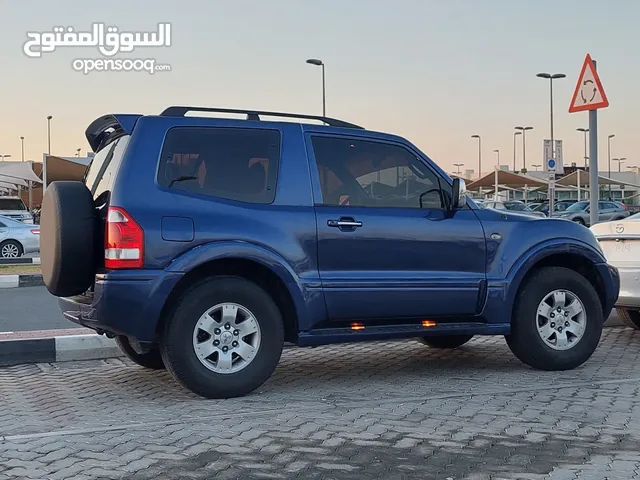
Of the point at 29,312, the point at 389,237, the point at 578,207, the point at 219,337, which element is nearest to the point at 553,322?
the point at 389,237

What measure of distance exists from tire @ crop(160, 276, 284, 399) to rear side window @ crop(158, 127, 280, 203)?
0.60 m

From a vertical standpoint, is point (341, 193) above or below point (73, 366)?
above

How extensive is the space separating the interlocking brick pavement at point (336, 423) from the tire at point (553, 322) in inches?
5.4

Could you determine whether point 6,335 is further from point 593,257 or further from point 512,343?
point 593,257

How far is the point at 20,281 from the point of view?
1420 cm

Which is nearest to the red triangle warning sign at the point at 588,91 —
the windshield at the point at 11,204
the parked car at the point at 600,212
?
the windshield at the point at 11,204

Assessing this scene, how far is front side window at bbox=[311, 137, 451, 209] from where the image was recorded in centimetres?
604

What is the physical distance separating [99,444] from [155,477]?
2.30 ft

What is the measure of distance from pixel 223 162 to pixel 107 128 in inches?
36.7

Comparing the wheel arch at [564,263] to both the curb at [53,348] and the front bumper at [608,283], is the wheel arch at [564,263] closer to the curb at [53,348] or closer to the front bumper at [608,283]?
the front bumper at [608,283]

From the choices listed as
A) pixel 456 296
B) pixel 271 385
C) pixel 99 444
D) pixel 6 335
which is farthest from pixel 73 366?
pixel 456 296

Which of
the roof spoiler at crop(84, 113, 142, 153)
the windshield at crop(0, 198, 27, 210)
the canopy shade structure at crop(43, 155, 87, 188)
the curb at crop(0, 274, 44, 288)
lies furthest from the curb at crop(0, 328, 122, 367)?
the canopy shade structure at crop(43, 155, 87, 188)

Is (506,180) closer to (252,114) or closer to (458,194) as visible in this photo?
(458,194)

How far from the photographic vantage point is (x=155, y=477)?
12.9ft
